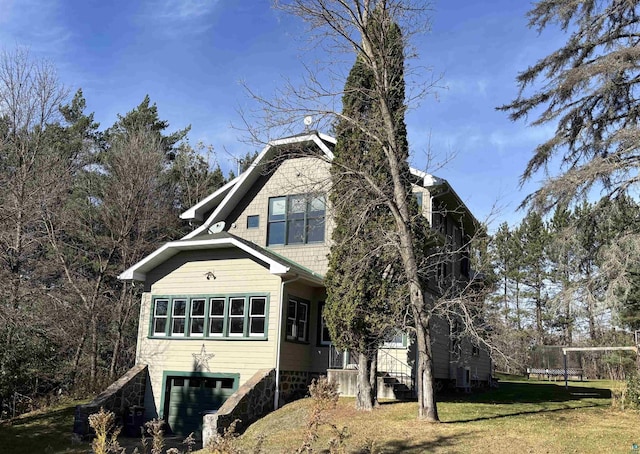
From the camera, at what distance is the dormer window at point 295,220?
57.1 feet

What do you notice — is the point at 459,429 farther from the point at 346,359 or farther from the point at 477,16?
the point at 477,16

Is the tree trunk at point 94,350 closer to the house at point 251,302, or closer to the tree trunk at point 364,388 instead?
the house at point 251,302

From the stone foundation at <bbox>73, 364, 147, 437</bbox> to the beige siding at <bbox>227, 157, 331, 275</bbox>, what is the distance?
17.5 ft

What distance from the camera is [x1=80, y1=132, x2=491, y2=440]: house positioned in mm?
15367

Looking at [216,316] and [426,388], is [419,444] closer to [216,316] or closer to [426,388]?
[426,388]

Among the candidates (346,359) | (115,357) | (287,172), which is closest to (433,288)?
(346,359)

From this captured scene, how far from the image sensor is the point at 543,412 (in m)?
12.9

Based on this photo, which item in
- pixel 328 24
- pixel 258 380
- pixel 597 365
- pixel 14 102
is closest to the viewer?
pixel 328 24

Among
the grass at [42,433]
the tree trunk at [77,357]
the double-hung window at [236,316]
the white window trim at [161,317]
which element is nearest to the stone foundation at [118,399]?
the grass at [42,433]

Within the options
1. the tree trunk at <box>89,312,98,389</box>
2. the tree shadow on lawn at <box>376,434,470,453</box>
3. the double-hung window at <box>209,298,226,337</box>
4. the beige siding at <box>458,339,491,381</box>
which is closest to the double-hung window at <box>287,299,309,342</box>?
the double-hung window at <box>209,298,226,337</box>

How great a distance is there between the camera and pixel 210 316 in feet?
53.6

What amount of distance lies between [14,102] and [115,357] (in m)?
10.9

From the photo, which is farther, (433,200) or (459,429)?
(433,200)

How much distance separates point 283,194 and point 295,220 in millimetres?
964
